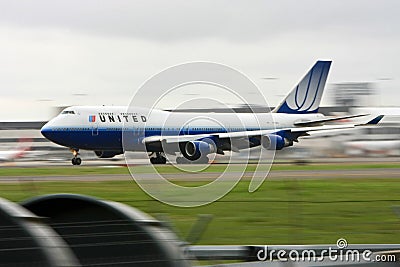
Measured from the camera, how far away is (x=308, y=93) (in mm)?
49219

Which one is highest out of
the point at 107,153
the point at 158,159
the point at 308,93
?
the point at 308,93

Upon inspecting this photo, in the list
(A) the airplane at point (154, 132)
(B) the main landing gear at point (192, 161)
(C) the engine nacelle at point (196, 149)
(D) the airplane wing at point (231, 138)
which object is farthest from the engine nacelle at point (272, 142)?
(C) the engine nacelle at point (196, 149)

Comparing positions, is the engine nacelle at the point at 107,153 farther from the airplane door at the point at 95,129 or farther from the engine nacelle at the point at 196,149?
the engine nacelle at the point at 196,149

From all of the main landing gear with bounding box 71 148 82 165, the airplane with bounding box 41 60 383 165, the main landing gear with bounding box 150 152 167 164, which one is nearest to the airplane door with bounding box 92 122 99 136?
the airplane with bounding box 41 60 383 165

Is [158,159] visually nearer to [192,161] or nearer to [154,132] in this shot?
[154,132]

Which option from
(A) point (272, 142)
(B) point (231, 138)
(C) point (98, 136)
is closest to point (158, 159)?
(C) point (98, 136)

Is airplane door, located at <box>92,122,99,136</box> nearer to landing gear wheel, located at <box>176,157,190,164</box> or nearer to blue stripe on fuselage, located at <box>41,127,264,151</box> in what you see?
blue stripe on fuselage, located at <box>41,127,264,151</box>

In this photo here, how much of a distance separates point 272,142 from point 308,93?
8515mm

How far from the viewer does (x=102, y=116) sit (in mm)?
41688

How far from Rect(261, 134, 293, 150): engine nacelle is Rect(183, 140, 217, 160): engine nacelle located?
3.97 metres

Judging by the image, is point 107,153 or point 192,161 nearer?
point 192,161

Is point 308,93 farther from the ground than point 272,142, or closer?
farther from the ground

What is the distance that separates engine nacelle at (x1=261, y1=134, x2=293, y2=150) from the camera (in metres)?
41.5

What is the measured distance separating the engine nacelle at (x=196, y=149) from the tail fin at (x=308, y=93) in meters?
10.9
